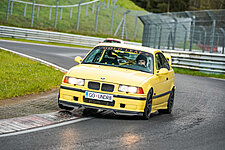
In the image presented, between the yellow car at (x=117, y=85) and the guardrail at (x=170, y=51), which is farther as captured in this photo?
the guardrail at (x=170, y=51)

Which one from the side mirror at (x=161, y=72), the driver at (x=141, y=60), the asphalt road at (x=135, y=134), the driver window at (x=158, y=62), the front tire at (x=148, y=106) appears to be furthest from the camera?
the driver window at (x=158, y=62)

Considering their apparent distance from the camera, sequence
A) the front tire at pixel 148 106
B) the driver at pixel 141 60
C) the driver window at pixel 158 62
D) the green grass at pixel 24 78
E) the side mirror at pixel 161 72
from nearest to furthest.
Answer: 1. the front tire at pixel 148 106
2. the side mirror at pixel 161 72
3. the driver at pixel 141 60
4. the driver window at pixel 158 62
5. the green grass at pixel 24 78

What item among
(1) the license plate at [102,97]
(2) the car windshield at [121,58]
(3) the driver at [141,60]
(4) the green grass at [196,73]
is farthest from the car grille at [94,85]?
(4) the green grass at [196,73]

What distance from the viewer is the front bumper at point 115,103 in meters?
8.54

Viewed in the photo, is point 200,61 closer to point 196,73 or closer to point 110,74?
point 196,73

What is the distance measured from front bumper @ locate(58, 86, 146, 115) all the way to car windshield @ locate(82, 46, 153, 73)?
1.15 metres

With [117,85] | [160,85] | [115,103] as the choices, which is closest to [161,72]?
[160,85]

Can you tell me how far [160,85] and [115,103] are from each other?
1.55m

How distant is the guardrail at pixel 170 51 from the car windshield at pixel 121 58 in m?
14.9

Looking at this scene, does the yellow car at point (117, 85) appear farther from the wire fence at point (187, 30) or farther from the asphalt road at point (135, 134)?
the wire fence at point (187, 30)

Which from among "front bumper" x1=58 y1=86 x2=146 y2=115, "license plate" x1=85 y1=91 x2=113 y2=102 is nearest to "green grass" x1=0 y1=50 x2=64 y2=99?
"front bumper" x1=58 y1=86 x2=146 y2=115

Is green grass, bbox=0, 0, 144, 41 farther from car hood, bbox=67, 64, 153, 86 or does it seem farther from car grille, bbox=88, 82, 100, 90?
car grille, bbox=88, 82, 100, 90

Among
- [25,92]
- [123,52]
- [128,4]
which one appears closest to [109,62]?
[123,52]

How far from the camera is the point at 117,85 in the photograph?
859 cm
